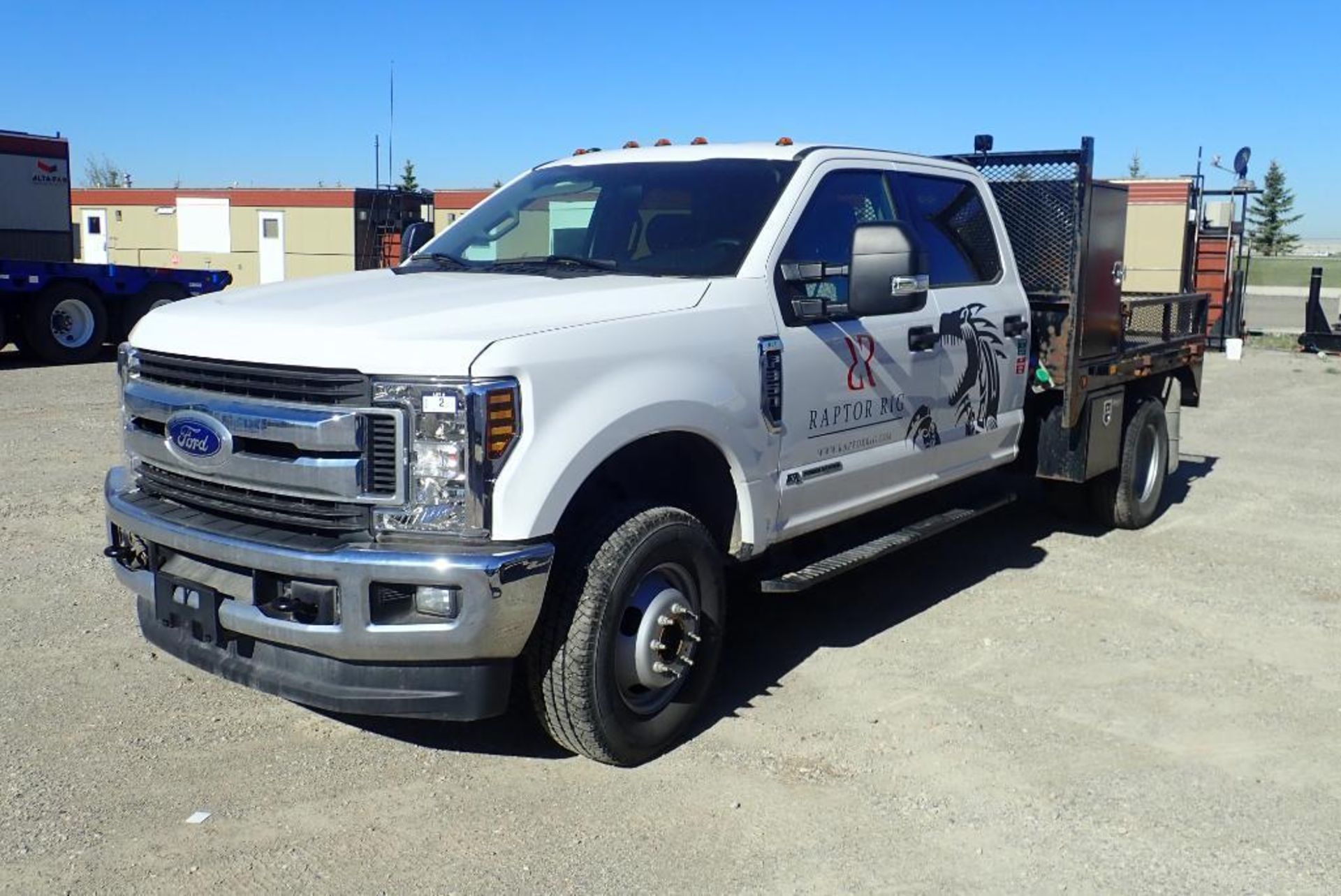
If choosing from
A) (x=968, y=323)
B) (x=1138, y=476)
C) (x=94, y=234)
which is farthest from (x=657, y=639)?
(x=94, y=234)

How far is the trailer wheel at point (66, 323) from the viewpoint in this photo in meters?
17.7

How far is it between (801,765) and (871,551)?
128 cm

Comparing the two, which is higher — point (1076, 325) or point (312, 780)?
point (1076, 325)

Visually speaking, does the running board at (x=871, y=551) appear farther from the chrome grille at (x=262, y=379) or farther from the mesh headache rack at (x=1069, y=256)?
the chrome grille at (x=262, y=379)

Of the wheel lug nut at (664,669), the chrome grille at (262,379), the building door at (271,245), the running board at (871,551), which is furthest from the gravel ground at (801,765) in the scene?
the building door at (271,245)

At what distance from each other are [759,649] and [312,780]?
7.18 feet

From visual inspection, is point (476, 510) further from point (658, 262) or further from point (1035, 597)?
point (1035, 597)

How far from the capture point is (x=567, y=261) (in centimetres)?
520

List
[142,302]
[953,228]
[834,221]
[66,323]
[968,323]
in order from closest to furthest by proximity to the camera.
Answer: [834,221] < [968,323] < [953,228] < [66,323] < [142,302]

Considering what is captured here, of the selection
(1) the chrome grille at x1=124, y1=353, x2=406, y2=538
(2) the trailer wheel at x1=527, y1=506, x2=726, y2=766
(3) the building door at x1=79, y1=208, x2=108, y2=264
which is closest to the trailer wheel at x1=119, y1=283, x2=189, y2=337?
(1) the chrome grille at x1=124, y1=353, x2=406, y2=538

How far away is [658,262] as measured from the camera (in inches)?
199

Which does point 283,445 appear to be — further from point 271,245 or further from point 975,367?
point 271,245

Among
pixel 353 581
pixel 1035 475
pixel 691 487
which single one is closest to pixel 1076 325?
pixel 1035 475

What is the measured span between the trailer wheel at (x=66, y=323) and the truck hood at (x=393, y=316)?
1459cm
